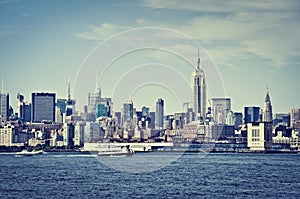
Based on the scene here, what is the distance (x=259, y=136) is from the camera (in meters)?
107

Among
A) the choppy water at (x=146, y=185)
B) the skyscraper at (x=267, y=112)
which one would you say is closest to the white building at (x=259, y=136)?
the skyscraper at (x=267, y=112)

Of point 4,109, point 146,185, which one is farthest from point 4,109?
point 146,185

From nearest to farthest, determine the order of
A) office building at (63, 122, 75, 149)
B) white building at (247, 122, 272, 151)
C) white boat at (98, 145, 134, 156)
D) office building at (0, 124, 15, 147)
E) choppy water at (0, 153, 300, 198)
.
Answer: choppy water at (0, 153, 300, 198), white boat at (98, 145, 134, 156), white building at (247, 122, 272, 151), office building at (63, 122, 75, 149), office building at (0, 124, 15, 147)

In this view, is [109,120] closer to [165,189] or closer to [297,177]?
[297,177]

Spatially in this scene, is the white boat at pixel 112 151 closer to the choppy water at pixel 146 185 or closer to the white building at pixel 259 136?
the choppy water at pixel 146 185

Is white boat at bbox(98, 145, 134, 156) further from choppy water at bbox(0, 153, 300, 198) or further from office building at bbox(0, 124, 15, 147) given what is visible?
office building at bbox(0, 124, 15, 147)

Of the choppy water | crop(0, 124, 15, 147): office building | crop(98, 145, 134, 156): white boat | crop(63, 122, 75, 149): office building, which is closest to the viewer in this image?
the choppy water

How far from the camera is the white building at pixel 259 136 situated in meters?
105

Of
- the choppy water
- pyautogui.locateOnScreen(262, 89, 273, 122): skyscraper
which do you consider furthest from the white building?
the choppy water

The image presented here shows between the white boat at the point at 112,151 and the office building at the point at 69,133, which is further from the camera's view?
the office building at the point at 69,133

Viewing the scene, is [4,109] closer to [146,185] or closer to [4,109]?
[4,109]

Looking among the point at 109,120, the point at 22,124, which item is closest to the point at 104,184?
the point at 109,120

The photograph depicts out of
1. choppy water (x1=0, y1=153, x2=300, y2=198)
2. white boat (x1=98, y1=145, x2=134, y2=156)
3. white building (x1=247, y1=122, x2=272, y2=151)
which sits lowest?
choppy water (x1=0, y1=153, x2=300, y2=198)

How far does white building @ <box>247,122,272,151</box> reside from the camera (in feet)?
346
